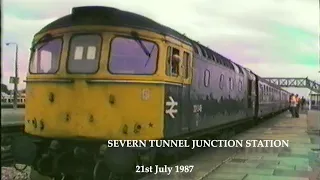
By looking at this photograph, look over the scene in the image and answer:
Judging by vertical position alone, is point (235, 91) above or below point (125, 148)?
above

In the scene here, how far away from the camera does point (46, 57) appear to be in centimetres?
781

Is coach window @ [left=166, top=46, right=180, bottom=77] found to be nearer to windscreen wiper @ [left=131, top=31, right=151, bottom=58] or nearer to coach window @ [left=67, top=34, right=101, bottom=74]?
windscreen wiper @ [left=131, top=31, right=151, bottom=58]

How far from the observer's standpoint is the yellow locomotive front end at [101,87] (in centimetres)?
724

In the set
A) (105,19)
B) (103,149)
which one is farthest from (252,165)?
(105,19)

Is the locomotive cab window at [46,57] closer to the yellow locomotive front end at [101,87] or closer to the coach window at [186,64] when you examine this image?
the yellow locomotive front end at [101,87]

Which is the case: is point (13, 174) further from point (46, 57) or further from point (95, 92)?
point (95, 92)

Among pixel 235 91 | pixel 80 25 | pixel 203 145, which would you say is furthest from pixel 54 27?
pixel 235 91

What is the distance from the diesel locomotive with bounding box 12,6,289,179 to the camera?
285 inches

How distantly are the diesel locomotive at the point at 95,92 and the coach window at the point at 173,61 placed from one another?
0.06 feet

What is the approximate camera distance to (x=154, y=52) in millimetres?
7691

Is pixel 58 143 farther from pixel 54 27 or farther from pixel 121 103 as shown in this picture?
pixel 54 27

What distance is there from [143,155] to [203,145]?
202 inches

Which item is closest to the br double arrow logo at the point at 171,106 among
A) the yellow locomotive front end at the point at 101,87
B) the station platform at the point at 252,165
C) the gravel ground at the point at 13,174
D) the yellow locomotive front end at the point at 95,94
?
the yellow locomotive front end at the point at 95,94

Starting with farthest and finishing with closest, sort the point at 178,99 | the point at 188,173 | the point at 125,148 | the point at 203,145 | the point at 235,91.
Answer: the point at 235,91 < the point at 203,145 < the point at 188,173 < the point at 178,99 < the point at 125,148
